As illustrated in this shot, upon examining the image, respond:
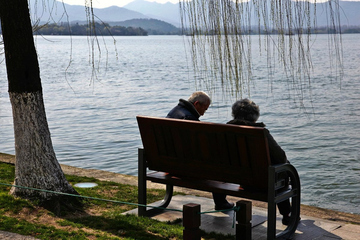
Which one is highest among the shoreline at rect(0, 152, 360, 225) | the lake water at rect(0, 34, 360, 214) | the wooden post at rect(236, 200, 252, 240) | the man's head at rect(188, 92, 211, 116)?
the man's head at rect(188, 92, 211, 116)

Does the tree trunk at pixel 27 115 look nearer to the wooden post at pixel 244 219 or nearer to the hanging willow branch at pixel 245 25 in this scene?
the hanging willow branch at pixel 245 25

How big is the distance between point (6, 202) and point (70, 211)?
2.38 ft

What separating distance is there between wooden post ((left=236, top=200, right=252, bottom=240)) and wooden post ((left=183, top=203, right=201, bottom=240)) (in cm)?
39

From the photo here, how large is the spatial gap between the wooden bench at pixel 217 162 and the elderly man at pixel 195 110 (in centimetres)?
44

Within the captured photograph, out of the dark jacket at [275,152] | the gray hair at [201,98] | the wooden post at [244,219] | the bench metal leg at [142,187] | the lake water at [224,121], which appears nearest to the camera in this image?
the wooden post at [244,219]

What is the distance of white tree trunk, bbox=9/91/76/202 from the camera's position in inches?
225

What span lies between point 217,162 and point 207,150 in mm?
153

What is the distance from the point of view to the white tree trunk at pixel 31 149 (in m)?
5.72

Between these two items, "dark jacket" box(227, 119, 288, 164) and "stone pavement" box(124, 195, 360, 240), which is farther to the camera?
"stone pavement" box(124, 195, 360, 240)

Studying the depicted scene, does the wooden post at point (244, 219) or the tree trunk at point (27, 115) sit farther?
the tree trunk at point (27, 115)

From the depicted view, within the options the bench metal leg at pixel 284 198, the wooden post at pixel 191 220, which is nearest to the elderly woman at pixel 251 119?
the bench metal leg at pixel 284 198

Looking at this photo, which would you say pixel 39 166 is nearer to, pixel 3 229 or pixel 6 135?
pixel 3 229

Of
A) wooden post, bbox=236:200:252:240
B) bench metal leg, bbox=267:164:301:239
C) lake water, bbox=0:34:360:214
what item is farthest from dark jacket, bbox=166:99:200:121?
wooden post, bbox=236:200:252:240

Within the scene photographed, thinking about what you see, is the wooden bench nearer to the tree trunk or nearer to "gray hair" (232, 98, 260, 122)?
"gray hair" (232, 98, 260, 122)
